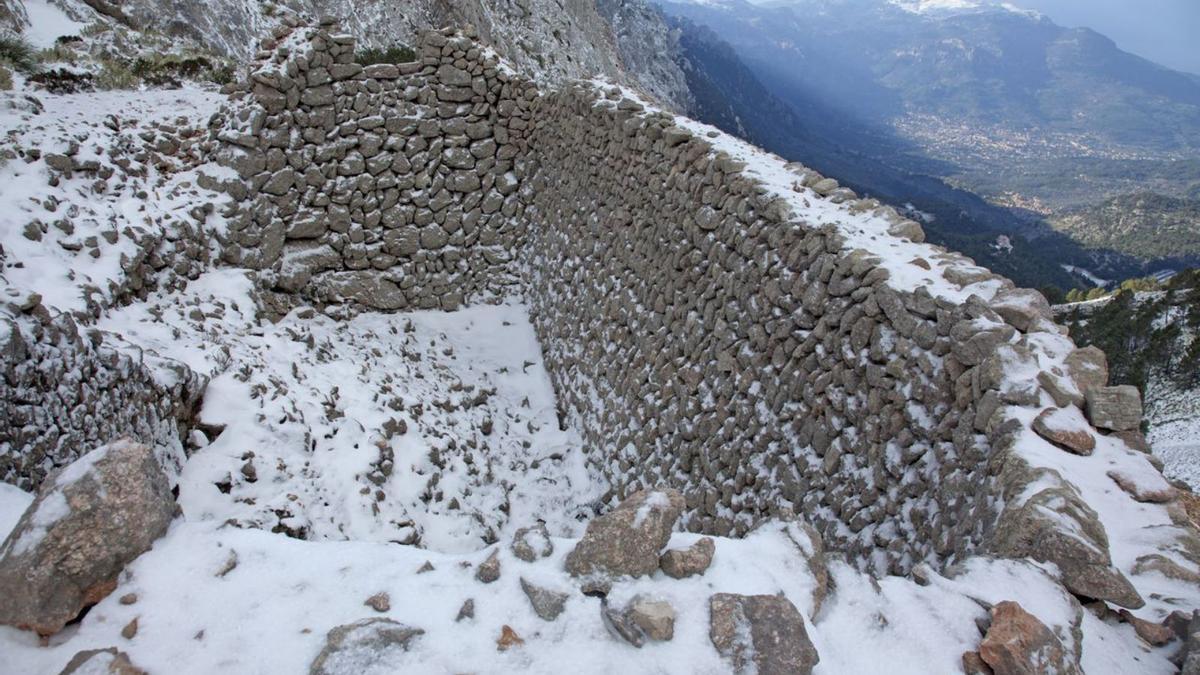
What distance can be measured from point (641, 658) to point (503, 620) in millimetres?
671

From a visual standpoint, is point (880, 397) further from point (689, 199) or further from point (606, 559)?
point (689, 199)

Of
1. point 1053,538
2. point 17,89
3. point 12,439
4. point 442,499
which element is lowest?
point 442,499

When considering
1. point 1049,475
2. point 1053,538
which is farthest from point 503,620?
point 1049,475

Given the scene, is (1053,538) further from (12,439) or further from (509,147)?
(509,147)

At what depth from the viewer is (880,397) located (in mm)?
5129

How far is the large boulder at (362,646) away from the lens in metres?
2.63

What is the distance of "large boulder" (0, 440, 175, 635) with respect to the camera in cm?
268

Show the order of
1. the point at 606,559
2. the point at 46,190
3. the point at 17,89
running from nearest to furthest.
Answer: the point at 606,559, the point at 46,190, the point at 17,89

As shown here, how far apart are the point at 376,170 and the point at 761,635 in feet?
34.1

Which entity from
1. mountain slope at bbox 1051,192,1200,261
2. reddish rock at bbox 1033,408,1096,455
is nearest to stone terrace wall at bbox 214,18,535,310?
reddish rock at bbox 1033,408,1096,455

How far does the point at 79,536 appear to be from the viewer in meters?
2.87

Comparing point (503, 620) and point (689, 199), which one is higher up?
point (689, 199)

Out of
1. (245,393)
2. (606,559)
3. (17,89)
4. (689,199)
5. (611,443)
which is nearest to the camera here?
(606,559)

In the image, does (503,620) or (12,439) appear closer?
(503,620)
